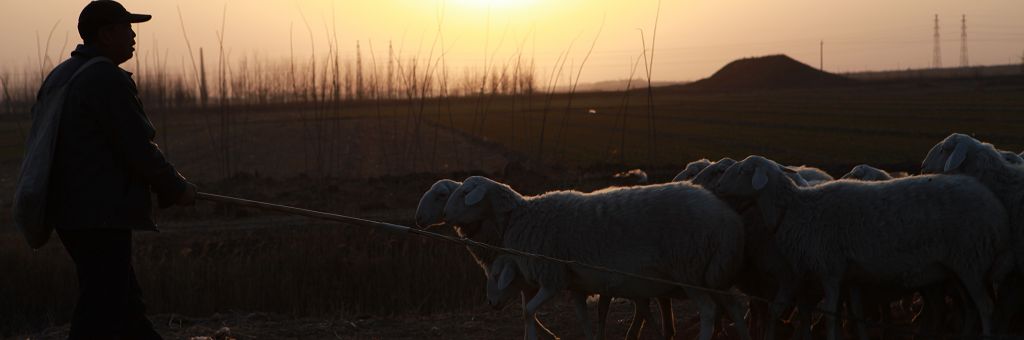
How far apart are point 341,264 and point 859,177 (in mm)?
7043

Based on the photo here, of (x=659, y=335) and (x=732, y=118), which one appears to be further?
(x=732, y=118)

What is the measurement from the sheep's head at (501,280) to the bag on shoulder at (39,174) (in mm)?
3378

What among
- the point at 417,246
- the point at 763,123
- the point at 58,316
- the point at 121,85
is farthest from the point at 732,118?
the point at 121,85

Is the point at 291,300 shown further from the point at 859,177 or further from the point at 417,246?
the point at 859,177

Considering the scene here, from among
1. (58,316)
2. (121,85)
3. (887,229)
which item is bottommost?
(58,316)

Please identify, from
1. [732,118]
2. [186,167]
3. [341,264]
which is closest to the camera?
[341,264]

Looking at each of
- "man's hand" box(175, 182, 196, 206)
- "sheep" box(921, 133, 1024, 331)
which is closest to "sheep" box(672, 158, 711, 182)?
"sheep" box(921, 133, 1024, 331)

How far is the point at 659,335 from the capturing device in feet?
29.6

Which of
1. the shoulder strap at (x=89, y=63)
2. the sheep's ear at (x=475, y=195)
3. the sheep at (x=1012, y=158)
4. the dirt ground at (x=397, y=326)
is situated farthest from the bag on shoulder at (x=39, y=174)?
the sheep at (x=1012, y=158)

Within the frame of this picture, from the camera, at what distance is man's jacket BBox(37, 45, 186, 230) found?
6.20 meters

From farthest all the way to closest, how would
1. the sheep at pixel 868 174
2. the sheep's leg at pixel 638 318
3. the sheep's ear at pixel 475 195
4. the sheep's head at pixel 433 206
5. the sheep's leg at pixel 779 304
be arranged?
1. the sheep at pixel 868 174
2. the sheep's head at pixel 433 206
3. the sheep's leg at pixel 638 318
4. the sheep's ear at pixel 475 195
5. the sheep's leg at pixel 779 304

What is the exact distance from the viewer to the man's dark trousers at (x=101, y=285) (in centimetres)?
627

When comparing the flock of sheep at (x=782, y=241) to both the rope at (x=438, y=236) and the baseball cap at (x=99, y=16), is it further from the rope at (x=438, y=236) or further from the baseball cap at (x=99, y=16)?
the baseball cap at (x=99, y=16)

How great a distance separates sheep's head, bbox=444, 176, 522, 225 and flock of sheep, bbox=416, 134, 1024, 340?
11 millimetres
